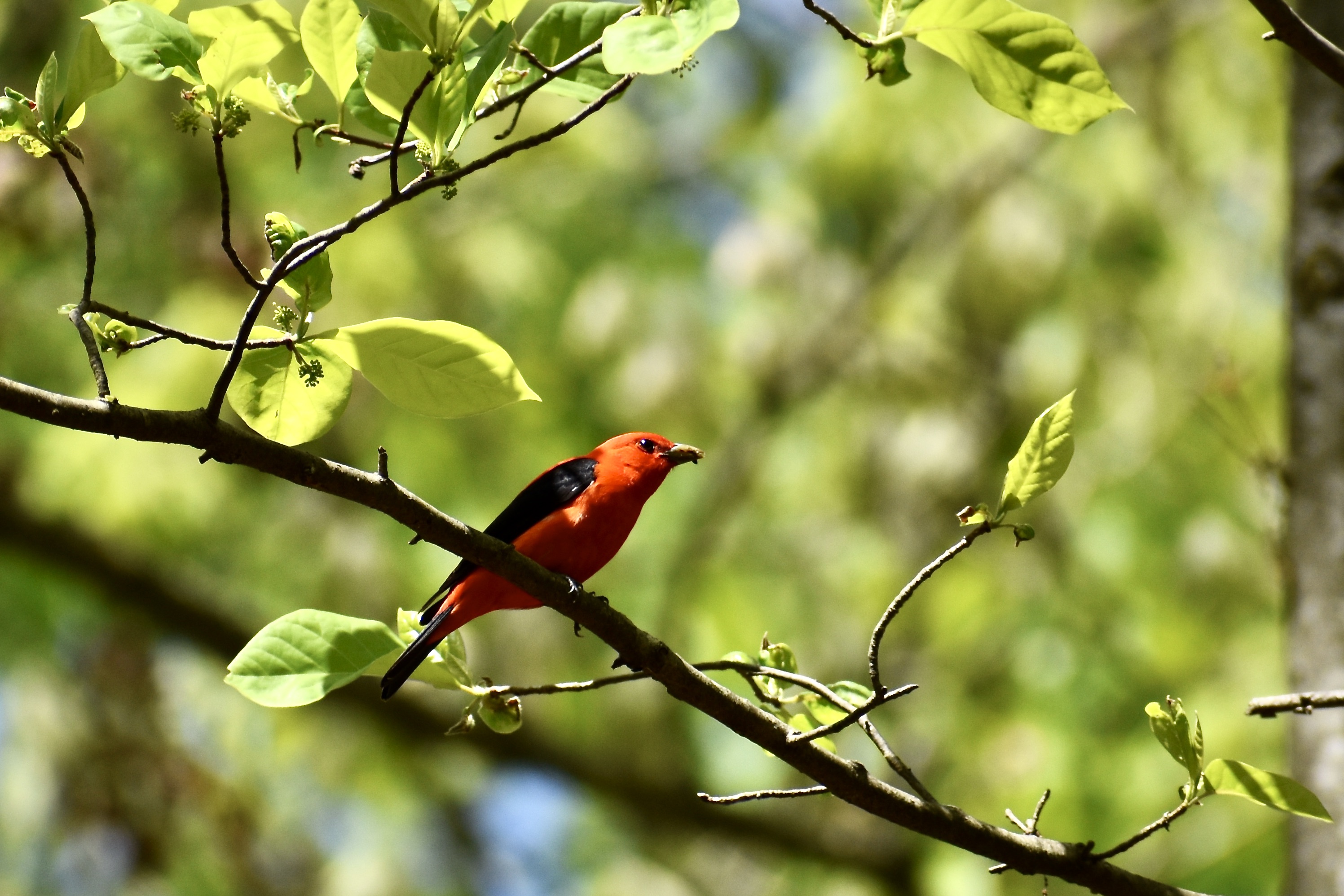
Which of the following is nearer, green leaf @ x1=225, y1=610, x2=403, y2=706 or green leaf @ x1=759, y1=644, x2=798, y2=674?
green leaf @ x1=225, y1=610, x2=403, y2=706

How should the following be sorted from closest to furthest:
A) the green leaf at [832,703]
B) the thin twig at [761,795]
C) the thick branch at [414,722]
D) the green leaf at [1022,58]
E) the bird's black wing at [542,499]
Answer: the green leaf at [1022,58]
the thin twig at [761,795]
the green leaf at [832,703]
the bird's black wing at [542,499]
the thick branch at [414,722]

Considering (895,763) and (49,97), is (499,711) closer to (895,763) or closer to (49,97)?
(895,763)

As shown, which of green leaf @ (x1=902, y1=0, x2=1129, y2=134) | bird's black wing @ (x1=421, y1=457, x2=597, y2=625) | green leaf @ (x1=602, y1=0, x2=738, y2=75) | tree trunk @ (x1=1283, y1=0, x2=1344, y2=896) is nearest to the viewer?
green leaf @ (x1=602, y1=0, x2=738, y2=75)

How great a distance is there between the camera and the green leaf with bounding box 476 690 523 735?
211 centimetres

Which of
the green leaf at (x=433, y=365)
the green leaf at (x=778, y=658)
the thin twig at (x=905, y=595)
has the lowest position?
the green leaf at (x=778, y=658)

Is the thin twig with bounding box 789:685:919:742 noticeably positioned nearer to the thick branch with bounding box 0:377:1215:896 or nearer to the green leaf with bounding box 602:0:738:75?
the thick branch with bounding box 0:377:1215:896

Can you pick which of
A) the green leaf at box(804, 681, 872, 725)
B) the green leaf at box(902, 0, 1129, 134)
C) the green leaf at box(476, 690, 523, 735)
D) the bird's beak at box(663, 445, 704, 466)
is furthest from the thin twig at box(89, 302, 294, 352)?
the bird's beak at box(663, 445, 704, 466)

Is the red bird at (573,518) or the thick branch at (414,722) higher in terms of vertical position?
the red bird at (573,518)

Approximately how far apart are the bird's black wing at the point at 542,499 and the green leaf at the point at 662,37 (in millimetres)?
1709

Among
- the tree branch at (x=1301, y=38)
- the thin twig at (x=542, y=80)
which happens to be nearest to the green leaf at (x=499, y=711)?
the thin twig at (x=542, y=80)

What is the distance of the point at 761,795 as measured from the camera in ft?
6.14

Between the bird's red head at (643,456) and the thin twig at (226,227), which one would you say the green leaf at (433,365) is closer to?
the thin twig at (226,227)

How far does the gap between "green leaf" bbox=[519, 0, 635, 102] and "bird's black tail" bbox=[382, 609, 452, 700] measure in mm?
981

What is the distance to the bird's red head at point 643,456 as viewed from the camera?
3.17 metres
